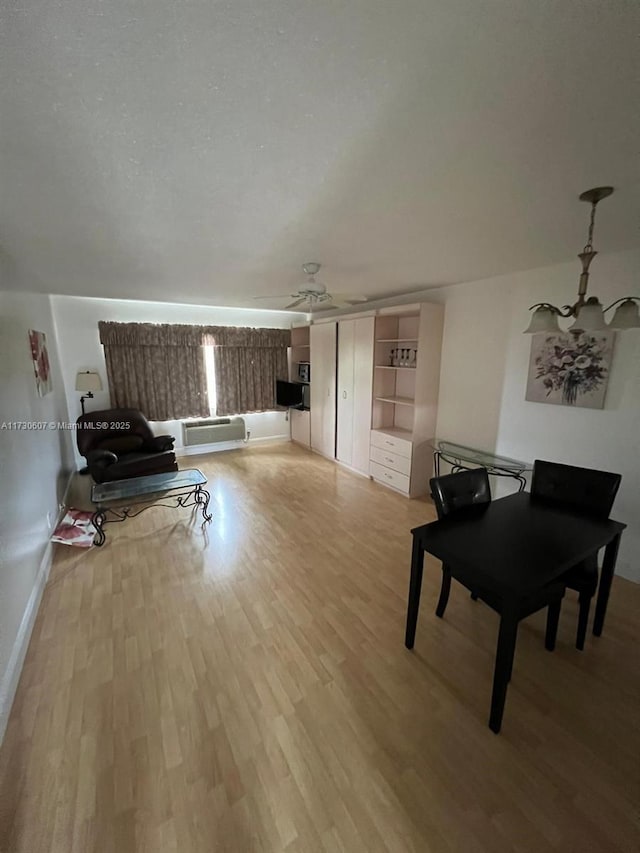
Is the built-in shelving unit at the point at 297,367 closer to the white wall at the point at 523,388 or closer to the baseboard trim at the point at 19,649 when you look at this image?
the white wall at the point at 523,388

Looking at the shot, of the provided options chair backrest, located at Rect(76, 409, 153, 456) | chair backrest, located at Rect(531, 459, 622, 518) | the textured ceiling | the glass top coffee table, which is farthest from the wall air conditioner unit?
chair backrest, located at Rect(531, 459, 622, 518)

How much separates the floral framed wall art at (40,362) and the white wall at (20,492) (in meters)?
0.09

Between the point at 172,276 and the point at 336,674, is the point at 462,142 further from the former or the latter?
the point at 172,276

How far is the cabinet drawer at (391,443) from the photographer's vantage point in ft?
12.9

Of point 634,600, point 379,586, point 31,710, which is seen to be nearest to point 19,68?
point 31,710

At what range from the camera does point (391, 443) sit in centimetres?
412

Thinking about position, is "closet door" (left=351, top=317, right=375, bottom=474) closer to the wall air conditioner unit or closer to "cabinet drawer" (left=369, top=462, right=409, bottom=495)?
"cabinet drawer" (left=369, top=462, right=409, bottom=495)

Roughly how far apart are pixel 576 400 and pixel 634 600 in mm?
1470

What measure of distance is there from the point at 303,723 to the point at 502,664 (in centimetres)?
93

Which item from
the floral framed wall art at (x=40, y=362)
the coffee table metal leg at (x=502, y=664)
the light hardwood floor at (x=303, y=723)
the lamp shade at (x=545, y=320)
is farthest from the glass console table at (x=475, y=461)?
the floral framed wall art at (x=40, y=362)

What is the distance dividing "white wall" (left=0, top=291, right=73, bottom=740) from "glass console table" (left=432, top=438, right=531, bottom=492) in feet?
11.6

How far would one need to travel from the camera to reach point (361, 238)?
2.16m

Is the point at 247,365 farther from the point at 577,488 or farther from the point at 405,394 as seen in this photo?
the point at 577,488

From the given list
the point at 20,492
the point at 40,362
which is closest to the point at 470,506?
the point at 20,492
